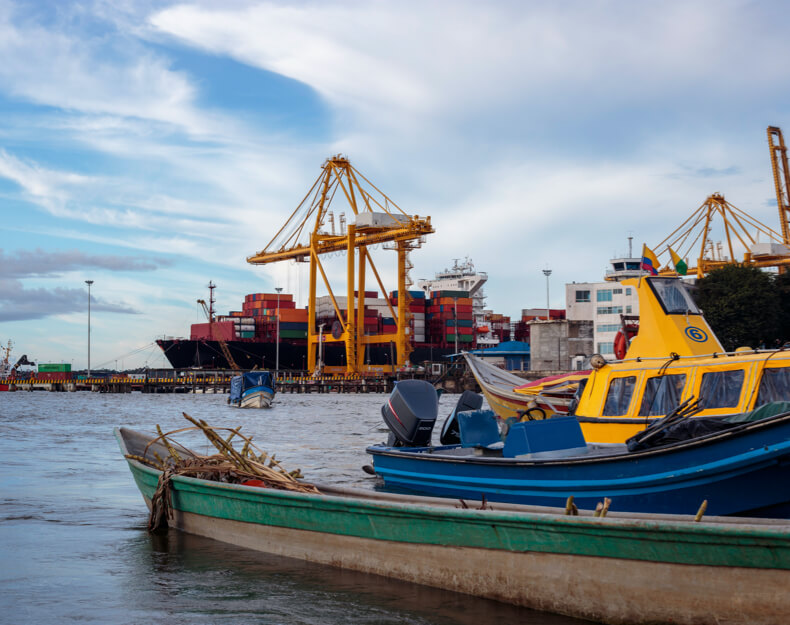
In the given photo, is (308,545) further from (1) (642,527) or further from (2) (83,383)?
(2) (83,383)

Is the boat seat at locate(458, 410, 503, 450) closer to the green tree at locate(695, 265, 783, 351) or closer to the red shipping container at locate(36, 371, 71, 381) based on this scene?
the green tree at locate(695, 265, 783, 351)

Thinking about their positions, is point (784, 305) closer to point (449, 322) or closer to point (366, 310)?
point (449, 322)

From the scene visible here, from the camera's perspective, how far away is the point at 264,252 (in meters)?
95.2

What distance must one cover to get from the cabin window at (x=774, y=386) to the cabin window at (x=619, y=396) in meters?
1.97

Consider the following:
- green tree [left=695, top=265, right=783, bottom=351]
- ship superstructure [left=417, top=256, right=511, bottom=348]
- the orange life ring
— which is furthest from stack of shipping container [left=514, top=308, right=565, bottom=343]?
the orange life ring

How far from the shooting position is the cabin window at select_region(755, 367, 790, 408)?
1102cm

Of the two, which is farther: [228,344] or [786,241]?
[228,344]

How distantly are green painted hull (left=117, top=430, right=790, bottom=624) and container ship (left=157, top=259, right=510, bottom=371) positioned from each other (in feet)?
312

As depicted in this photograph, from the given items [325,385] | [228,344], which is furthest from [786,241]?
[228,344]

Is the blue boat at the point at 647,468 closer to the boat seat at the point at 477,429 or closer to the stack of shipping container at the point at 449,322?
the boat seat at the point at 477,429

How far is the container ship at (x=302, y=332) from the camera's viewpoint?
10956 cm

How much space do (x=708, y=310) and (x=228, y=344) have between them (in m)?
67.7

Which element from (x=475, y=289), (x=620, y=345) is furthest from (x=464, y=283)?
(x=620, y=345)

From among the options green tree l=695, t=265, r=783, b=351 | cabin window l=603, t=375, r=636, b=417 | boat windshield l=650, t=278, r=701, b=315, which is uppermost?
green tree l=695, t=265, r=783, b=351
